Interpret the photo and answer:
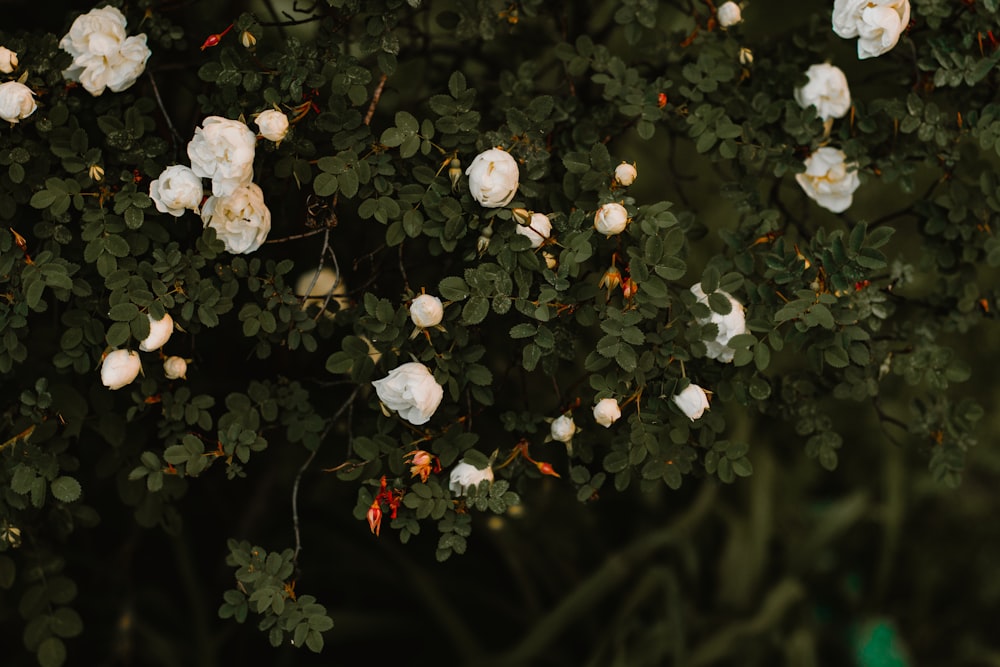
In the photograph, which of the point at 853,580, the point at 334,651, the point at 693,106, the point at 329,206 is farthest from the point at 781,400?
the point at 853,580

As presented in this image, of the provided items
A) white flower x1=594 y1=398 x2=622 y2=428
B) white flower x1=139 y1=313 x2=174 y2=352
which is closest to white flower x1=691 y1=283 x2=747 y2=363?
Result: white flower x1=594 y1=398 x2=622 y2=428

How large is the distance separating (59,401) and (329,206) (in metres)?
0.36

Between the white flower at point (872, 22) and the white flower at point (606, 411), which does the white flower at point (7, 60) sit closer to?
the white flower at point (606, 411)

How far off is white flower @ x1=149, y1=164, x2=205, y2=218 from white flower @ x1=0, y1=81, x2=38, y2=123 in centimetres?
13

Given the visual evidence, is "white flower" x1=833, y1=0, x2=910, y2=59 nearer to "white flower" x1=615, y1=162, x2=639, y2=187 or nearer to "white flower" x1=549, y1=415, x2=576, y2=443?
"white flower" x1=615, y1=162, x2=639, y2=187

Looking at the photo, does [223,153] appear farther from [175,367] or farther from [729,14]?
[729,14]

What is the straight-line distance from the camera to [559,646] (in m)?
1.72

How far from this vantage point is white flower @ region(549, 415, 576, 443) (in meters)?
0.94

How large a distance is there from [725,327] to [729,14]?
369mm

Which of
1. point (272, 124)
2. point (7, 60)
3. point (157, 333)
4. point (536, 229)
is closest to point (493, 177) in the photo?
point (536, 229)

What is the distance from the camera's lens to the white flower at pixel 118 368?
33.5 inches

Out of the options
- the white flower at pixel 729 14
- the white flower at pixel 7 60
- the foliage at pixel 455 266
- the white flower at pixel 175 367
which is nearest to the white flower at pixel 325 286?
the foliage at pixel 455 266

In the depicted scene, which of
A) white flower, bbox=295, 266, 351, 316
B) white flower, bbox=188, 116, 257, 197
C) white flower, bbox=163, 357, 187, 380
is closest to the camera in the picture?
white flower, bbox=188, 116, 257, 197

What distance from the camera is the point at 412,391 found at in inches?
32.9
